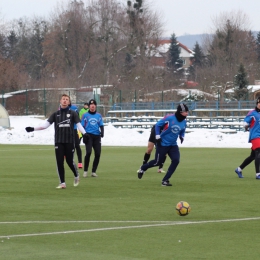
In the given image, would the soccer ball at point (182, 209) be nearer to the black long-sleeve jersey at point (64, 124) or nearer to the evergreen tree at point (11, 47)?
the black long-sleeve jersey at point (64, 124)

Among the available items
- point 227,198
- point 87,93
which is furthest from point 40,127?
point 87,93

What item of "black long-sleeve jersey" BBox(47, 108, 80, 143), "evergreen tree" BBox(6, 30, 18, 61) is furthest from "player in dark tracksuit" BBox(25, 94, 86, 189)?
"evergreen tree" BBox(6, 30, 18, 61)

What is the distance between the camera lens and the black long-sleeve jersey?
15.0m

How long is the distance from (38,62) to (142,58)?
24.8 m

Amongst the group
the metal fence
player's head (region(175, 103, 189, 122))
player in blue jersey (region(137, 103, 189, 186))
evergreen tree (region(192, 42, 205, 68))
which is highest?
evergreen tree (region(192, 42, 205, 68))

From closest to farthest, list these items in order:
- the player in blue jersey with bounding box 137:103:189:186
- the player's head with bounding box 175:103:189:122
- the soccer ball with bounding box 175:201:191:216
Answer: the soccer ball with bounding box 175:201:191:216, the player's head with bounding box 175:103:189:122, the player in blue jersey with bounding box 137:103:189:186

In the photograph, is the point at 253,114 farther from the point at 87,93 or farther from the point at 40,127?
the point at 87,93

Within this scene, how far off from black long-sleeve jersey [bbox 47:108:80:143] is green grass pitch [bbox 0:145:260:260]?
1.06 metres

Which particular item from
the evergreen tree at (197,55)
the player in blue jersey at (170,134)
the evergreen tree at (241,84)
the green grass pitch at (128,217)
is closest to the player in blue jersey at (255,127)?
the green grass pitch at (128,217)

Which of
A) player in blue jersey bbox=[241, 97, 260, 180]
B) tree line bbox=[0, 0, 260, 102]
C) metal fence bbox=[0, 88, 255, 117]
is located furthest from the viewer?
tree line bbox=[0, 0, 260, 102]

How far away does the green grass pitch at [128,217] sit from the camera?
848cm

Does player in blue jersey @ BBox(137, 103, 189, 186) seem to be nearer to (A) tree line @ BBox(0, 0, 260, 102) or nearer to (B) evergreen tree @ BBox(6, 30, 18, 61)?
(A) tree line @ BBox(0, 0, 260, 102)

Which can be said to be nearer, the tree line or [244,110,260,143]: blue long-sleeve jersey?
[244,110,260,143]: blue long-sleeve jersey

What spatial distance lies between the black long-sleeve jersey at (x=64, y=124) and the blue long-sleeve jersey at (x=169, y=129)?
5.80ft
